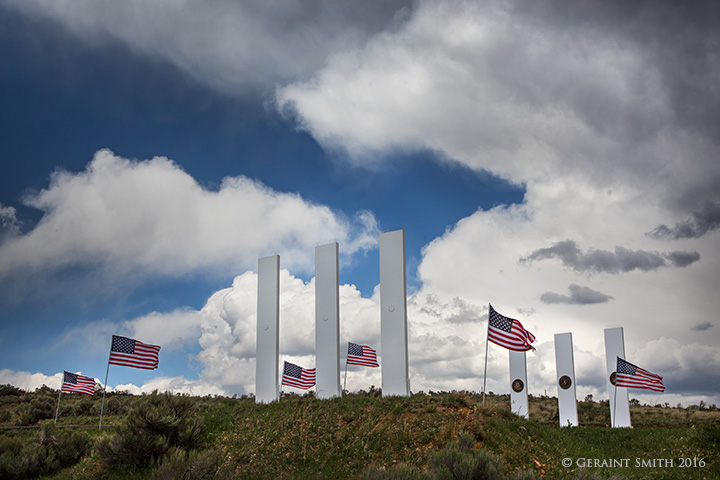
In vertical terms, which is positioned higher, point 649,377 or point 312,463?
point 649,377

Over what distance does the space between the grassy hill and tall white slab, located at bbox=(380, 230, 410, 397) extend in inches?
39.6

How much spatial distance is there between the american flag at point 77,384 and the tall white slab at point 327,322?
1127cm

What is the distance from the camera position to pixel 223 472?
12.1 metres

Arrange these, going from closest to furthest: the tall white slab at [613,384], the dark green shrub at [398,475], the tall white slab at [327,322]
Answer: the dark green shrub at [398,475]
the tall white slab at [327,322]
the tall white slab at [613,384]

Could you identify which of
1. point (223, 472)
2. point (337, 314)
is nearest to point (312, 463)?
point (223, 472)

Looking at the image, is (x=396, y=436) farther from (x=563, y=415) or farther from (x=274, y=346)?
(x=563, y=415)

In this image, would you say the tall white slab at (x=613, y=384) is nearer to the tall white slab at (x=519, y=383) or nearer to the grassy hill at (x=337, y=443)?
the tall white slab at (x=519, y=383)

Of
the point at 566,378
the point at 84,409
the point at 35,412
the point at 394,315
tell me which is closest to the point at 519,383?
the point at 566,378

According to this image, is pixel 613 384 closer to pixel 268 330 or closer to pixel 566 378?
pixel 566 378

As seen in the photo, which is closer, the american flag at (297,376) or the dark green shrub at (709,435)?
the dark green shrub at (709,435)

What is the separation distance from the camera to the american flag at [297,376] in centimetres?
1969

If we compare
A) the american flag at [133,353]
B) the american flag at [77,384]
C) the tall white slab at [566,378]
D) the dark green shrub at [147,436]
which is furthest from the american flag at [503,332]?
the american flag at [77,384]

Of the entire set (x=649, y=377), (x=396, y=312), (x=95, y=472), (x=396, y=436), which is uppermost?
(x=396, y=312)

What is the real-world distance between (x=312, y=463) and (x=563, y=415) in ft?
46.4
